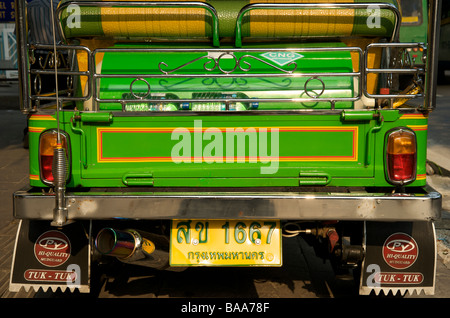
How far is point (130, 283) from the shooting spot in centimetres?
456

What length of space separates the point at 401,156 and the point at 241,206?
A: 1.02m

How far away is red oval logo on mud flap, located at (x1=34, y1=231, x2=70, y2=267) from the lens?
12.4ft

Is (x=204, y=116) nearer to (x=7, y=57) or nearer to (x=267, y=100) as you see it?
(x=267, y=100)

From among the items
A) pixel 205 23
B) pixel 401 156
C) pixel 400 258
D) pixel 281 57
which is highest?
pixel 205 23

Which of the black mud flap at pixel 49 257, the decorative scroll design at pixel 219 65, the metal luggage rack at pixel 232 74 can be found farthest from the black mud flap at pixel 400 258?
the black mud flap at pixel 49 257

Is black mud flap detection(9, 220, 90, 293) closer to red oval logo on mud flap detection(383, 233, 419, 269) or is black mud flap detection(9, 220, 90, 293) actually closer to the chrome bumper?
the chrome bumper

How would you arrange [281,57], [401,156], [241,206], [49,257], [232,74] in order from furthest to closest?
[281,57] → [49,257] → [232,74] → [401,156] → [241,206]

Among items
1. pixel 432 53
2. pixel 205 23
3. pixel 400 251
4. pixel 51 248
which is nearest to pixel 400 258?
pixel 400 251

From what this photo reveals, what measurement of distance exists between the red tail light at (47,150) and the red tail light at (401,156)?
1973 mm

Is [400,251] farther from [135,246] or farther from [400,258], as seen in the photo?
[135,246]

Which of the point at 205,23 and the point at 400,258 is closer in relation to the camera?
the point at 400,258

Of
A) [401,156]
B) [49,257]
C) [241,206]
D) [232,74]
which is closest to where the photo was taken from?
[241,206]

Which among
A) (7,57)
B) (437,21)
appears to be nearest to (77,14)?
(437,21)

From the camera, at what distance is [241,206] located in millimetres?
3443
